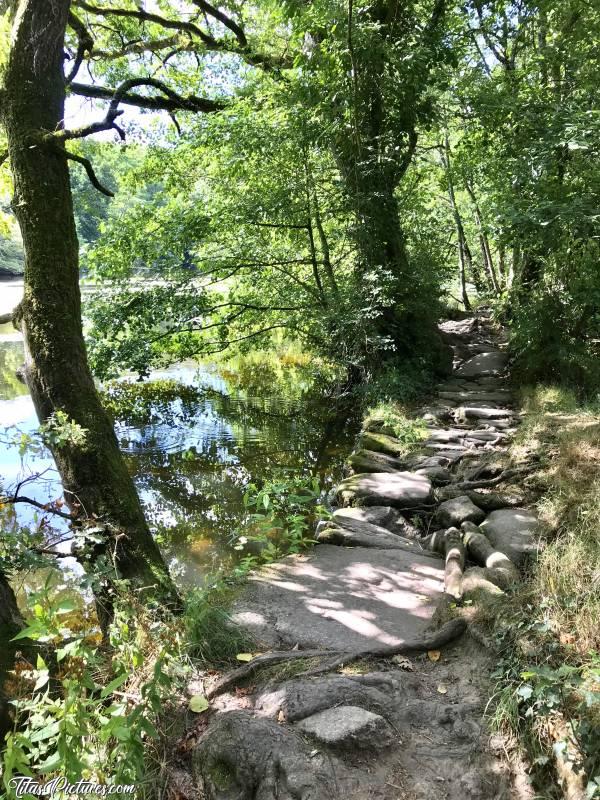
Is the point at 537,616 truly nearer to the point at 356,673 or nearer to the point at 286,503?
the point at 356,673

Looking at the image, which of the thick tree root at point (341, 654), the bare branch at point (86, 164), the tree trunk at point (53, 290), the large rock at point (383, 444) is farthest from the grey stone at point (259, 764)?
the large rock at point (383, 444)

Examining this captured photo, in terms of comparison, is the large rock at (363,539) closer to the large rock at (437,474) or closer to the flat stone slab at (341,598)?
the flat stone slab at (341,598)

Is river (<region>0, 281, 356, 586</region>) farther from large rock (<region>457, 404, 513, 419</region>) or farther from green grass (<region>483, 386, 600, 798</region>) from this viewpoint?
green grass (<region>483, 386, 600, 798</region>)

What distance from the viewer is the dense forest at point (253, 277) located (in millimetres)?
3402

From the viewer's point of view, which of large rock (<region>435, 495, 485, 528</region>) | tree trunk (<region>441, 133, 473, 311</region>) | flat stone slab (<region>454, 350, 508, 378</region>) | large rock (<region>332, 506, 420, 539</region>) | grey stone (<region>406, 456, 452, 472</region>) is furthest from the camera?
tree trunk (<region>441, 133, 473, 311</region>)

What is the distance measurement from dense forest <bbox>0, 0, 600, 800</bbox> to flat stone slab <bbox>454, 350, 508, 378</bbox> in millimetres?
303

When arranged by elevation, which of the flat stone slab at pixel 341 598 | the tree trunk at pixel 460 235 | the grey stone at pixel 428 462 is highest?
the tree trunk at pixel 460 235

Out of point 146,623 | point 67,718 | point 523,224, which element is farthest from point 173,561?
point 523,224

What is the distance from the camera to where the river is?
6.34m

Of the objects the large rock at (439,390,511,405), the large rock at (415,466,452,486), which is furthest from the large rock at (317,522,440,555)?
the large rock at (439,390,511,405)

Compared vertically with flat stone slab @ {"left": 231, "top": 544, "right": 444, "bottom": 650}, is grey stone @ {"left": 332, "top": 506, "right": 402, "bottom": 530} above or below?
above

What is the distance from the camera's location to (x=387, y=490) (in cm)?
580

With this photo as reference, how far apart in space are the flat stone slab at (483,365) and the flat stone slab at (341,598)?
6.23 meters

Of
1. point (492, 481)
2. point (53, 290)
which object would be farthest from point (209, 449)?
point (53, 290)
